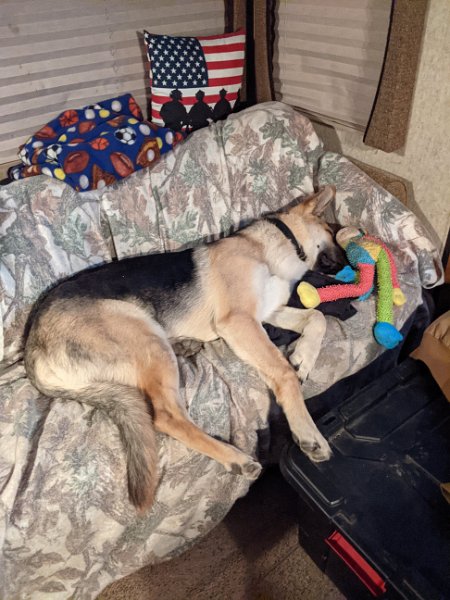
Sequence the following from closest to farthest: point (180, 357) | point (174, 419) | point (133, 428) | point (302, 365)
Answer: point (133, 428), point (174, 419), point (302, 365), point (180, 357)

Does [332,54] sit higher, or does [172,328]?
[332,54]

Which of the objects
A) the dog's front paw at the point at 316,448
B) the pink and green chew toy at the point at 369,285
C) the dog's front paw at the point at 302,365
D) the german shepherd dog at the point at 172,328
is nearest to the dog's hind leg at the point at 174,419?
the german shepherd dog at the point at 172,328

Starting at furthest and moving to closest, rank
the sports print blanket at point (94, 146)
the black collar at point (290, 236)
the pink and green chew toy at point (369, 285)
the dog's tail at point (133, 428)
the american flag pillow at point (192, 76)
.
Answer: the american flag pillow at point (192, 76), the black collar at point (290, 236), the sports print blanket at point (94, 146), the pink and green chew toy at point (369, 285), the dog's tail at point (133, 428)

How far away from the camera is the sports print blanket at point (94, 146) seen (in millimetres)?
2305

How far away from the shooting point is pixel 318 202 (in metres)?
2.38

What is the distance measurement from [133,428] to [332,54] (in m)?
2.41

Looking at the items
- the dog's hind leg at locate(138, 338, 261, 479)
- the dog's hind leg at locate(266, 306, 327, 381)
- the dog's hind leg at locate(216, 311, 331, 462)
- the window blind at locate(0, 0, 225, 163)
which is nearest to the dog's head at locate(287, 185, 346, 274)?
the dog's hind leg at locate(266, 306, 327, 381)

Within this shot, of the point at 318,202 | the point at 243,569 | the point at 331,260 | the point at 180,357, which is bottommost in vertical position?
the point at 243,569

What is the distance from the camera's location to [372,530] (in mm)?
1448

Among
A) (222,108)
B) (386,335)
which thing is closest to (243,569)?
(386,335)

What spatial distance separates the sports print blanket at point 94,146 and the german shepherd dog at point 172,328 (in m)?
0.55

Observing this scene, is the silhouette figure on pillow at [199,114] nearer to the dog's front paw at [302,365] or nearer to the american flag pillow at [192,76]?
the american flag pillow at [192,76]

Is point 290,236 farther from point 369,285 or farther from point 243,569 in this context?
point 243,569

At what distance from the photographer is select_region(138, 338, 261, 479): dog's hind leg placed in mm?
1735
